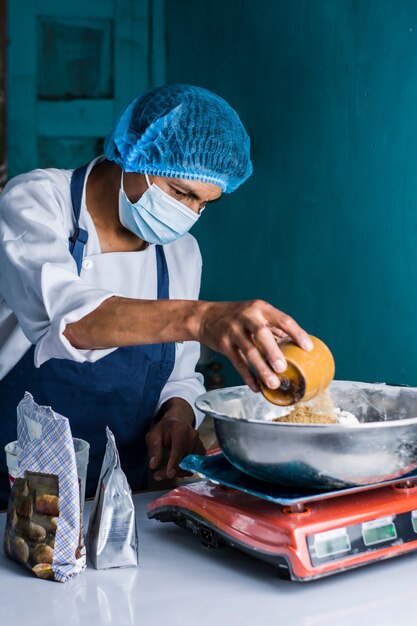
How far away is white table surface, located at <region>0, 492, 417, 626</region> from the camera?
1352 mm

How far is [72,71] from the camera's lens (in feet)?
12.6

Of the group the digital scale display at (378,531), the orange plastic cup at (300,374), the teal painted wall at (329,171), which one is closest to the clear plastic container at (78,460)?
the orange plastic cup at (300,374)

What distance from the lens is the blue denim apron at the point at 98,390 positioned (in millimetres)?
2125

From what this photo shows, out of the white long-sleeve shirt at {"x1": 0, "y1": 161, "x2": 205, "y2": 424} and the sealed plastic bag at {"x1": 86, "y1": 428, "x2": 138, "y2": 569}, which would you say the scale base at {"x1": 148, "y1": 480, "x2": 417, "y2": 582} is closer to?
the sealed plastic bag at {"x1": 86, "y1": 428, "x2": 138, "y2": 569}

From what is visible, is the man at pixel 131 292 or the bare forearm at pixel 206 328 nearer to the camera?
the bare forearm at pixel 206 328

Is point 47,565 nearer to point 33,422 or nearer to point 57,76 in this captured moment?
point 33,422

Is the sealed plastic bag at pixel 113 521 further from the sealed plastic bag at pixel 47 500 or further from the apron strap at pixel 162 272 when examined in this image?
the apron strap at pixel 162 272

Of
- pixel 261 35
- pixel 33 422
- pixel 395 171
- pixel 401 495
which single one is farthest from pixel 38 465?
pixel 261 35

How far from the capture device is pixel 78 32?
3.83 m

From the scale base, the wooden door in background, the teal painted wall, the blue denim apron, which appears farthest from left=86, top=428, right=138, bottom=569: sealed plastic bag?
the wooden door in background

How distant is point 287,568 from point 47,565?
41cm

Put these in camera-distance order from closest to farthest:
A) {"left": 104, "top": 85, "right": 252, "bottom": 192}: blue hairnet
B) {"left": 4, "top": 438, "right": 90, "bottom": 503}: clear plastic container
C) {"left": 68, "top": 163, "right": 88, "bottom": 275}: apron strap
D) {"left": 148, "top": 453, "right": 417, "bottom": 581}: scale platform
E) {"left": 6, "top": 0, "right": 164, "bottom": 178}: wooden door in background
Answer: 1. {"left": 148, "top": 453, "right": 417, "bottom": 581}: scale platform
2. {"left": 4, "top": 438, "right": 90, "bottom": 503}: clear plastic container
3. {"left": 104, "top": 85, "right": 252, "bottom": 192}: blue hairnet
4. {"left": 68, "top": 163, "right": 88, "bottom": 275}: apron strap
5. {"left": 6, "top": 0, "right": 164, "bottom": 178}: wooden door in background

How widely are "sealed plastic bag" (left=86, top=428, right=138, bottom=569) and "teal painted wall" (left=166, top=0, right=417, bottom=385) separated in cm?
113

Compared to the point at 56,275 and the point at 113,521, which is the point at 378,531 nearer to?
the point at 113,521
